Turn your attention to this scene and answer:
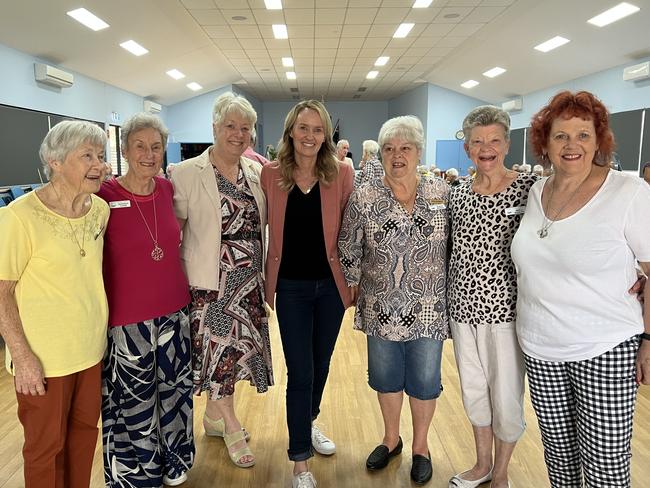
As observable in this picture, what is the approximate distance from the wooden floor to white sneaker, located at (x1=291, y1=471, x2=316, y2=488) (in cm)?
10

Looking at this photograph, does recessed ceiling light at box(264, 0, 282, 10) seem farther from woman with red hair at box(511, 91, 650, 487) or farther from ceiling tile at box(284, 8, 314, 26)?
woman with red hair at box(511, 91, 650, 487)

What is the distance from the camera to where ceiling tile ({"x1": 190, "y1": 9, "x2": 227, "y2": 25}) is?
27.9 feet

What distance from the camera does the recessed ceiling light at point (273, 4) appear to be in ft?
26.2

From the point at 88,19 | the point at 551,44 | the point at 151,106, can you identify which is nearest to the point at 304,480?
the point at 88,19

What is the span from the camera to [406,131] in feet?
7.25

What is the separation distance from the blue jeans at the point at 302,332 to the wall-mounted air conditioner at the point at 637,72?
30.7 ft

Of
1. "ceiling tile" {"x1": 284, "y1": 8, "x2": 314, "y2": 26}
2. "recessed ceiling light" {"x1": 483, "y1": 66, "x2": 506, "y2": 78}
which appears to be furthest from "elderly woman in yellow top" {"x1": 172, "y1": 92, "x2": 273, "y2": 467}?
"recessed ceiling light" {"x1": 483, "y1": 66, "x2": 506, "y2": 78}

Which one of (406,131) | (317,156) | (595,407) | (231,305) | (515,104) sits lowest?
(595,407)

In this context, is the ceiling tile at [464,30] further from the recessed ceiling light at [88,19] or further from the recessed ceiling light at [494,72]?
the recessed ceiling light at [88,19]

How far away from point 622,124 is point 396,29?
16.1 feet

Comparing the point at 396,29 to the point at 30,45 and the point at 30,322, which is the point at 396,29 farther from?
the point at 30,322

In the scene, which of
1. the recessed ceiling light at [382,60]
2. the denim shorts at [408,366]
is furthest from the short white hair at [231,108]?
the recessed ceiling light at [382,60]

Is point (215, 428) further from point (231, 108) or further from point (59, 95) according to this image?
point (59, 95)

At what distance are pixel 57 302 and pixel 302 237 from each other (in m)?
1.04
